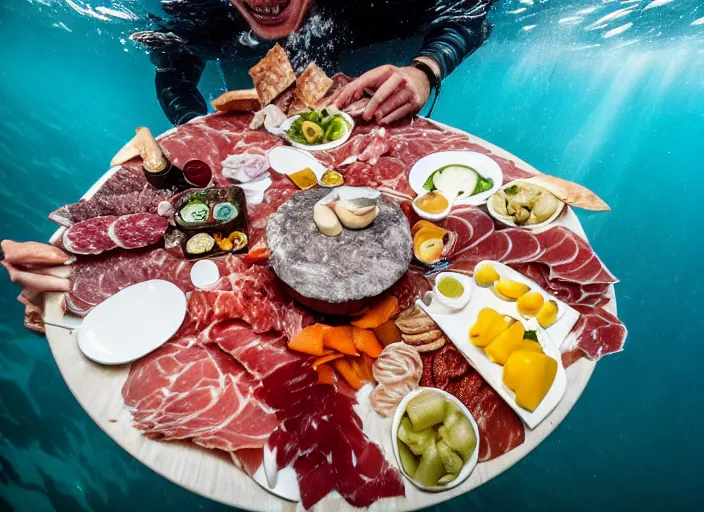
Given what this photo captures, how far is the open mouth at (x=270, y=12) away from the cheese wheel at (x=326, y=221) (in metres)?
3.74

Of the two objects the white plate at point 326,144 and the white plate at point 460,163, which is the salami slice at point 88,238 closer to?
the white plate at point 326,144

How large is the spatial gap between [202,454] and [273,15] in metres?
5.18

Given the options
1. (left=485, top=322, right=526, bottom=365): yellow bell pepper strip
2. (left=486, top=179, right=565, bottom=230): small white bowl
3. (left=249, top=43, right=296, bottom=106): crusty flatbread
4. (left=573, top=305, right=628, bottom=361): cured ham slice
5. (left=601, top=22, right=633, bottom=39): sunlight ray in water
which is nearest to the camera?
(left=485, top=322, right=526, bottom=365): yellow bell pepper strip

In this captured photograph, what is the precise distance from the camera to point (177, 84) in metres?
5.20

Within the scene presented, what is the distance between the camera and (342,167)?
3355 millimetres

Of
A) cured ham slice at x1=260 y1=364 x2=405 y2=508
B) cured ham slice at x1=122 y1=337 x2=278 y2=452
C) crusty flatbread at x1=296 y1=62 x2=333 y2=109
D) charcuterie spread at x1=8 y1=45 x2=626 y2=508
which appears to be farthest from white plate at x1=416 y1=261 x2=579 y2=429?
crusty flatbread at x1=296 y1=62 x2=333 y2=109

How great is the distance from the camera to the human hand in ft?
11.9

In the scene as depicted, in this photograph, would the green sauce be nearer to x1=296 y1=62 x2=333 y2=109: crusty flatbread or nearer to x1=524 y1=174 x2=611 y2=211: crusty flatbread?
x1=524 y1=174 x2=611 y2=211: crusty flatbread

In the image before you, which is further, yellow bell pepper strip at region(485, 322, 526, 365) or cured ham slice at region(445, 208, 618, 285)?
cured ham slice at region(445, 208, 618, 285)

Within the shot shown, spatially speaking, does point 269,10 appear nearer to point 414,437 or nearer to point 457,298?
point 457,298

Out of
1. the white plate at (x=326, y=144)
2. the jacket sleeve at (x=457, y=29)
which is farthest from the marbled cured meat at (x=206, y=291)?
the jacket sleeve at (x=457, y=29)

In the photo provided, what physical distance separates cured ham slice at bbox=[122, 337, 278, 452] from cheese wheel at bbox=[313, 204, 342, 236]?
1.04 metres

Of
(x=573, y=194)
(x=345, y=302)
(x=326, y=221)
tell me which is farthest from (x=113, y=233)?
(x=573, y=194)

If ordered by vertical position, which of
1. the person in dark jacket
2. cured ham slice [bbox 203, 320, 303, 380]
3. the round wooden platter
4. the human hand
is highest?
the person in dark jacket
